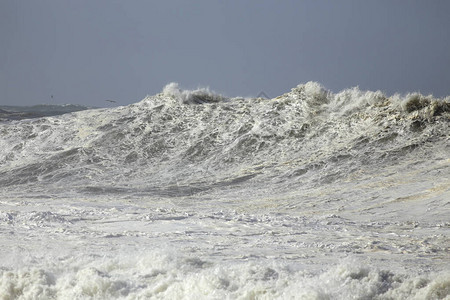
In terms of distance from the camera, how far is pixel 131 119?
13.4 m

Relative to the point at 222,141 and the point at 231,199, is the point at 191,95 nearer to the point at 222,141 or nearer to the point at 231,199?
→ the point at 222,141

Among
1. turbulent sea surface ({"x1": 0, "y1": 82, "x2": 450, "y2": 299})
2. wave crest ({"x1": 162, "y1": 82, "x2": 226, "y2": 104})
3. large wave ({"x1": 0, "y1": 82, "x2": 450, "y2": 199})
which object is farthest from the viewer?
wave crest ({"x1": 162, "y1": 82, "x2": 226, "y2": 104})

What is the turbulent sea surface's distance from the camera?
191 inches

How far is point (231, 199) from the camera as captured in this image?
9.17 meters

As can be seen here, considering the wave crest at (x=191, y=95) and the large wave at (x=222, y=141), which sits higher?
the wave crest at (x=191, y=95)

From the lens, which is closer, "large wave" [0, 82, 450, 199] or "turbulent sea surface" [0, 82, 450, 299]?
"turbulent sea surface" [0, 82, 450, 299]

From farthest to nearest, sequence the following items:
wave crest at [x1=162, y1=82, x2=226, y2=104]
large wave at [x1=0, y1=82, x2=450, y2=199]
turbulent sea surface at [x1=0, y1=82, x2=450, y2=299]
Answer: wave crest at [x1=162, y1=82, x2=226, y2=104], large wave at [x1=0, y1=82, x2=450, y2=199], turbulent sea surface at [x1=0, y1=82, x2=450, y2=299]

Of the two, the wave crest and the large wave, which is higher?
the wave crest

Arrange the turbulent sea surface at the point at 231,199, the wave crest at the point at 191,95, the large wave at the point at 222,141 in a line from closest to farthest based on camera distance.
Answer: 1. the turbulent sea surface at the point at 231,199
2. the large wave at the point at 222,141
3. the wave crest at the point at 191,95

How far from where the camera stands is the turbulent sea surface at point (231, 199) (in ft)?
15.9

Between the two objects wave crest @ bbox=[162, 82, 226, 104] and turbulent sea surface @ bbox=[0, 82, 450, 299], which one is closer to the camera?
turbulent sea surface @ bbox=[0, 82, 450, 299]

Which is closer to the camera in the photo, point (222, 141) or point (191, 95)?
point (222, 141)

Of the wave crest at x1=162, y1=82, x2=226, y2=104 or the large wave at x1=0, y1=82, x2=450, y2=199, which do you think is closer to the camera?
the large wave at x1=0, y1=82, x2=450, y2=199

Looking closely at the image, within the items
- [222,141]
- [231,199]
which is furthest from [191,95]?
[231,199]
